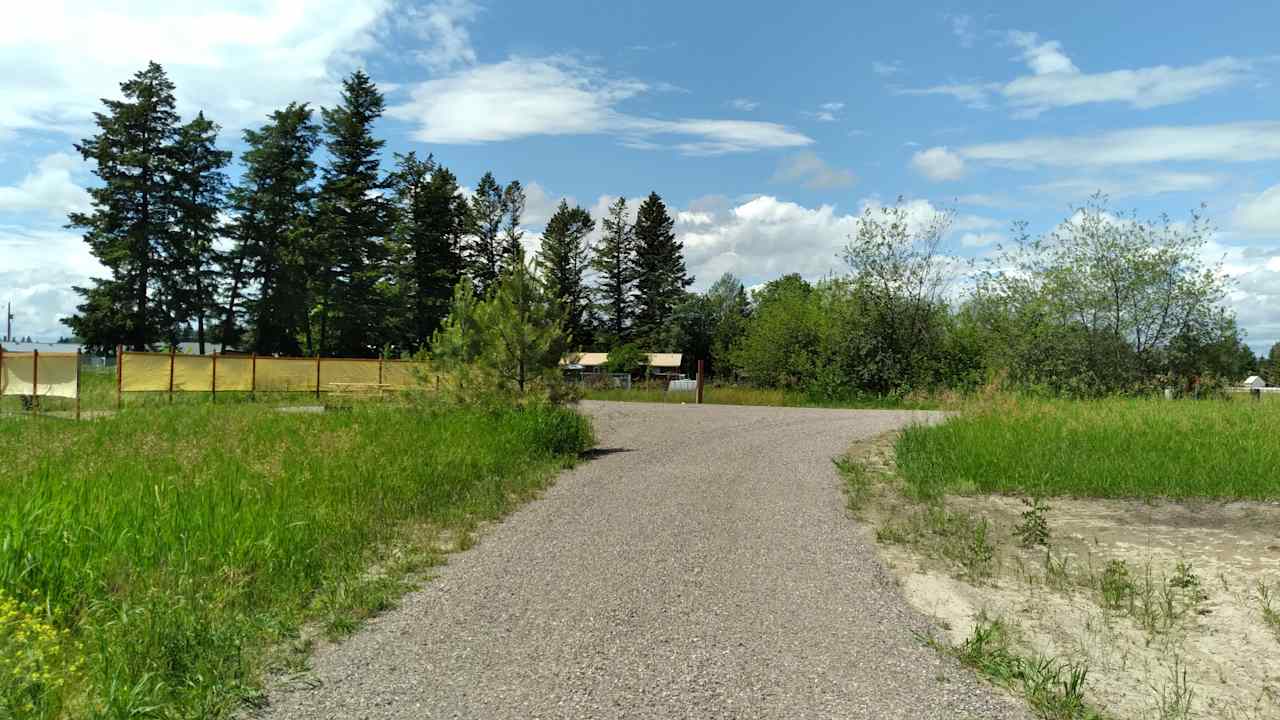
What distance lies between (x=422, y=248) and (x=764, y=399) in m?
32.5

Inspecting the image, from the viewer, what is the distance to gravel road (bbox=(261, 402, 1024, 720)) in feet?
13.6

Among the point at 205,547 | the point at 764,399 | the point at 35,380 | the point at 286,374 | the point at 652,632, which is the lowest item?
the point at 652,632

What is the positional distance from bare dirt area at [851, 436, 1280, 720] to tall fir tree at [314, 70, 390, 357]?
145 feet

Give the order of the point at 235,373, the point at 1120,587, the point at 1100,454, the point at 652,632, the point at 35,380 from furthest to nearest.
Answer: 1. the point at 235,373
2. the point at 35,380
3. the point at 1100,454
4. the point at 1120,587
5. the point at 652,632

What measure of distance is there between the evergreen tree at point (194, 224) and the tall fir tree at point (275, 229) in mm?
1409

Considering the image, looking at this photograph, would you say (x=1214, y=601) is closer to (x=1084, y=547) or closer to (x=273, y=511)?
(x=1084, y=547)

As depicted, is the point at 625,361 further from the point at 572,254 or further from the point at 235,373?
the point at 235,373

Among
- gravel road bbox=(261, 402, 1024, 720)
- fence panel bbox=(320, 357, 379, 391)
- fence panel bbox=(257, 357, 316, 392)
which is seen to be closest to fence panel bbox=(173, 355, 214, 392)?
fence panel bbox=(257, 357, 316, 392)

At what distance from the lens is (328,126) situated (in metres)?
49.4

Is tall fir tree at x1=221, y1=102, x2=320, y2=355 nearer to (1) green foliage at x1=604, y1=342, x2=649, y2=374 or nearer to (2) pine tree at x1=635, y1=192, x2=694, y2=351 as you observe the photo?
(1) green foliage at x1=604, y1=342, x2=649, y2=374

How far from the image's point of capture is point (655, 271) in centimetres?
7544

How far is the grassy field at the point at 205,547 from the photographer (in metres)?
4.21

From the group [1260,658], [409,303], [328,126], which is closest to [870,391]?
[1260,658]

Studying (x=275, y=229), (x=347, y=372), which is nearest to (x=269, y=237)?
(x=275, y=229)
